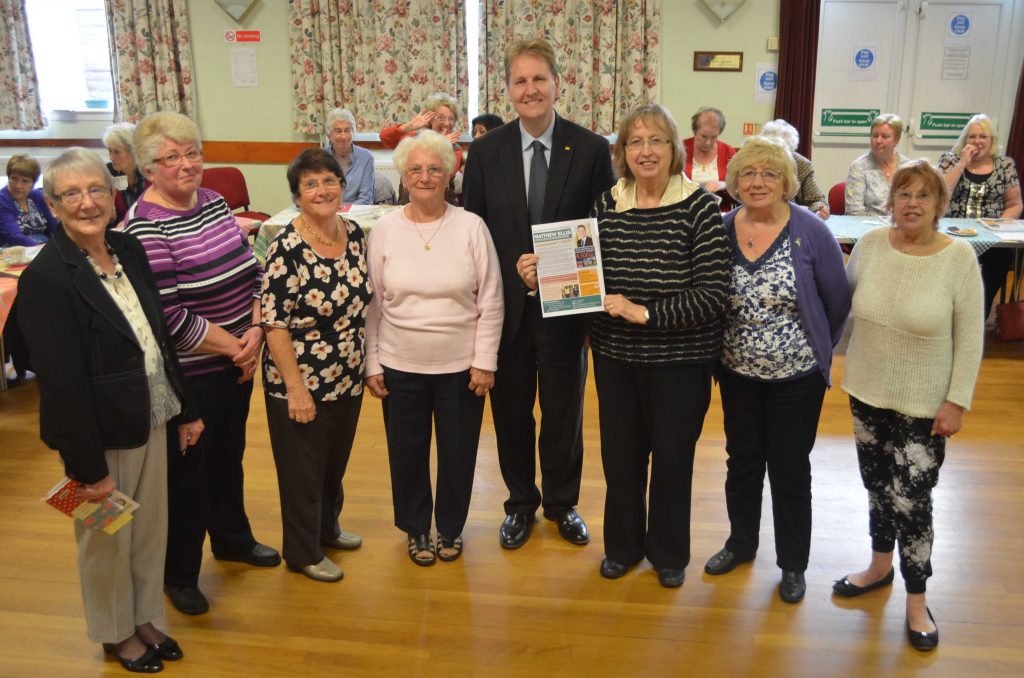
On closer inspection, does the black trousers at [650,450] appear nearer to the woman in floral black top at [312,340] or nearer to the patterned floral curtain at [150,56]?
the woman in floral black top at [312,340]

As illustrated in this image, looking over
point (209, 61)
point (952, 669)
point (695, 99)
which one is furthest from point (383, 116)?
point (952, 669)

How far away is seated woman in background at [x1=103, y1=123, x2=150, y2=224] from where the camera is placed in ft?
15.7

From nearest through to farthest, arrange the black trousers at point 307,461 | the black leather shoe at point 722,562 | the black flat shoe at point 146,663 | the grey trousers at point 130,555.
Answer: the grey trousers at point 130,555
the black flat shoe at point 146,663
the black trousers at point 307,461
the black leather shoe at point 722,562

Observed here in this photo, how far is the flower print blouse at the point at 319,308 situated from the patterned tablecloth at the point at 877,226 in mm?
2977

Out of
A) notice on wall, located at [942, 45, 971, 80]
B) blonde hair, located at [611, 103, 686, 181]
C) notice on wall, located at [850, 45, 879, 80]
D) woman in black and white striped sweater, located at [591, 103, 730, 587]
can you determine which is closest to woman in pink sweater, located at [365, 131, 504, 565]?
woman in black and white striped sweater, located at [591, 103, 730, 587]

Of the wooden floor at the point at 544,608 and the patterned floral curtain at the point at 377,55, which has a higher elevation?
the patterned floral curtain at the point at 377,55

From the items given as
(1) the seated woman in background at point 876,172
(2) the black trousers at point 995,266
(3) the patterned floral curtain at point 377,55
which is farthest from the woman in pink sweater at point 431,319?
(3) the patterned floral curtain at point 377,55

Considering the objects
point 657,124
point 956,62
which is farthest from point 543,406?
point 956,62

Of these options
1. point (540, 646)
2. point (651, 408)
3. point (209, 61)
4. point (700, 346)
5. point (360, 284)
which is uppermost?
point (209, 61)

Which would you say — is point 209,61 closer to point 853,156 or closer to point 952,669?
point 853,156

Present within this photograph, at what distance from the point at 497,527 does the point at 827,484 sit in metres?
1.38

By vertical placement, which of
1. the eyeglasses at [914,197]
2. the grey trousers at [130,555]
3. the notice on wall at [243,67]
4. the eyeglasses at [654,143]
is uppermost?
the notice on wall at [243,67]

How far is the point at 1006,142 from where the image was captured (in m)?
7.02

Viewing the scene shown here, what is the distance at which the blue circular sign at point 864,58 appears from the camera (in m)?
6.97
